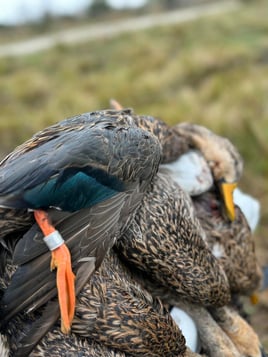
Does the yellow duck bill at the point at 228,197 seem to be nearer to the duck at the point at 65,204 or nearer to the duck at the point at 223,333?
the duck at the point at 223,333

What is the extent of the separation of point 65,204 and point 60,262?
185 mm

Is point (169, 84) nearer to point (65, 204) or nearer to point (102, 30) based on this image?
point (65, 204)

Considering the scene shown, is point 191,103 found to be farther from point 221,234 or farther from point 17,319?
point 17,319

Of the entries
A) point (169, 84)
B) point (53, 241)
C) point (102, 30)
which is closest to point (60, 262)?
point (53, 241)

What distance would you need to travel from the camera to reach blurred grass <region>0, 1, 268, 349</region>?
612 centimetres

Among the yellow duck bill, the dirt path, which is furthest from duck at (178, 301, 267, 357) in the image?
the dirt path

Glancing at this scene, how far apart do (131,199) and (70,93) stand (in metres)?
6.53

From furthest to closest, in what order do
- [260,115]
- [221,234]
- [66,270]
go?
[260,115]
[221,234]
[66,270]

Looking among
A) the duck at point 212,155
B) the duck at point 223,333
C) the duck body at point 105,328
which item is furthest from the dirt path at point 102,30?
the duck body at point 105,328

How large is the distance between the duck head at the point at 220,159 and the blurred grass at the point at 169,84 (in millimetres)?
1120

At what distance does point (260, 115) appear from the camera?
6535 mm

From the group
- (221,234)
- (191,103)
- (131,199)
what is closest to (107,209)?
(131,199)

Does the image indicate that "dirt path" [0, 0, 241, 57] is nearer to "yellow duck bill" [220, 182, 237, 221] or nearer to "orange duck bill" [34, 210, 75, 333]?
"yellow duck bill" [220, 182, 237, 221]

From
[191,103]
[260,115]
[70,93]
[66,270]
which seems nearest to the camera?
[66,270]
